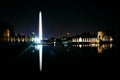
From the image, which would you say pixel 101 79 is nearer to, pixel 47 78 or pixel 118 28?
pixel 47 78

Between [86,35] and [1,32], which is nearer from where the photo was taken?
[1,32]

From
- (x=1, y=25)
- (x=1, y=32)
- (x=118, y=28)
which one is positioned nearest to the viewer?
(x=1, y=32)

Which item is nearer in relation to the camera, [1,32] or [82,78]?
[82,78]

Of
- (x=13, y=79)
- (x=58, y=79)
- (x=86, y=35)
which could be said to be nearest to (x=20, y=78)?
(x=13, y=79)

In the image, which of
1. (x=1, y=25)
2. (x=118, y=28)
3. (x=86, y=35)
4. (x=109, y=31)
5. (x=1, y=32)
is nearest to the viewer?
(x=1, y=32)

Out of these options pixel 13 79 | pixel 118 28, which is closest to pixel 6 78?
pixel 13 79

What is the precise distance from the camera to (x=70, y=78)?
8906 mm

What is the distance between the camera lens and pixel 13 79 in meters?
8.67

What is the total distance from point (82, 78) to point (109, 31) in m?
135

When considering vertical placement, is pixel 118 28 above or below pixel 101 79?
above

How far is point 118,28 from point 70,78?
126 meters

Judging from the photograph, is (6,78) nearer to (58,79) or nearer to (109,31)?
(58,79)

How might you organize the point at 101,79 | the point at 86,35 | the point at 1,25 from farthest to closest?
the point at 86,35, the point at 1,25, the point at 101,79

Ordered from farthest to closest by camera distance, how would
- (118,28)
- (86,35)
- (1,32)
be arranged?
(86,35) → (118,28) → (1,32)
